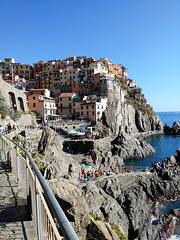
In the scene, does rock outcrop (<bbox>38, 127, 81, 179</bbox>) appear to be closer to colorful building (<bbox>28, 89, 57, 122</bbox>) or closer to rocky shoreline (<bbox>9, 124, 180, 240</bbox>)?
rocky shoreline (<bbox>9, 124, 180, 240</bbox>)

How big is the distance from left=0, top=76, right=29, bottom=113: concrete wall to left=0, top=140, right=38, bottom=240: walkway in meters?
36.8

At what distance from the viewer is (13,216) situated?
4293 mm

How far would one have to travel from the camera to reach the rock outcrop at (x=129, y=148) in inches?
1620

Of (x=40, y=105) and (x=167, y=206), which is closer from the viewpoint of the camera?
(x=167, y=206)

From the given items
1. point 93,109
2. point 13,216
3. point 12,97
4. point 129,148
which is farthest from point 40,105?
point 13,216

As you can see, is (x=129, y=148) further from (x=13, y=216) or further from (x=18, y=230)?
(x=18, y=230)

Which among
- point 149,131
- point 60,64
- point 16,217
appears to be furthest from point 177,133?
point 16,217

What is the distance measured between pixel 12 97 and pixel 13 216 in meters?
42.9

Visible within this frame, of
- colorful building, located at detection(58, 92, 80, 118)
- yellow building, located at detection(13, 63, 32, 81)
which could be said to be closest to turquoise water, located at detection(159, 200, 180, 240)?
colorful building, located at detection(58, 92, 80, 118)

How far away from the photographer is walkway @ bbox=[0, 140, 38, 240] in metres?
3.55

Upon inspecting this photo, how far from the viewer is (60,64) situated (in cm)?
8156

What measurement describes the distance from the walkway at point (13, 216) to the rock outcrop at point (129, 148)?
119 ft

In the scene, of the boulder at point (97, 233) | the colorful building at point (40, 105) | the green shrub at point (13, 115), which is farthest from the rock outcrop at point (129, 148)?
the boulder at point (97, 233)

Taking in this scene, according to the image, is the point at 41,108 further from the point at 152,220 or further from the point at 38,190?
the point at 38,190
